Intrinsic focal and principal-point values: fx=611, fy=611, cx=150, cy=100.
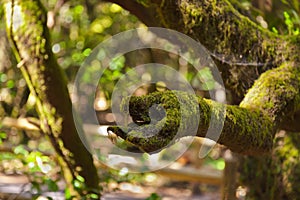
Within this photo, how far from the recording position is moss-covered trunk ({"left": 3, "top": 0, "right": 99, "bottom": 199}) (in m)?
3.40

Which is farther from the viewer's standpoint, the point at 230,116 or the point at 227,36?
the point at 227,36

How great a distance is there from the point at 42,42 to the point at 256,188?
6.36ft

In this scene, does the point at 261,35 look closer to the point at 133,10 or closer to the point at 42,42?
the point at 133,10

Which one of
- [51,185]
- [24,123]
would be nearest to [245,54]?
[51,185]

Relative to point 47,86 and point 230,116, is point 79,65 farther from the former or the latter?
point 230,116

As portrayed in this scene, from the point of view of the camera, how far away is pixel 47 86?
3518 millimetres

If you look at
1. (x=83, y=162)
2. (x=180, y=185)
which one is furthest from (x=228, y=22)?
(x=180, y=185)

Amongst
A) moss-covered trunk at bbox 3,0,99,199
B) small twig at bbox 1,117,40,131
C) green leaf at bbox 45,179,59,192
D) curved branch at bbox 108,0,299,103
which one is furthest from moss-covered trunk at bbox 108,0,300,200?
small twig at bbox 1,117,40,131

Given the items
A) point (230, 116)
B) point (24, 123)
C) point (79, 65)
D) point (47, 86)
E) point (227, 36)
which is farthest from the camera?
point (79, 65)

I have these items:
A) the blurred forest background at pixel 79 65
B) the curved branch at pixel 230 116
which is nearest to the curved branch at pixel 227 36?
the curved branch at pixel 230 116

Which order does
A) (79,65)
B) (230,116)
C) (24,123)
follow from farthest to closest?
(79,65) < (24,123) < (230,116)

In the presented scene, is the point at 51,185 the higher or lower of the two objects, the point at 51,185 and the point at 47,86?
the lower

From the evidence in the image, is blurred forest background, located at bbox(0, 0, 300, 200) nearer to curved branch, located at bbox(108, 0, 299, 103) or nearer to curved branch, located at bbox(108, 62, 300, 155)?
curved branch, located at bbox(108, 0, 299, 103)

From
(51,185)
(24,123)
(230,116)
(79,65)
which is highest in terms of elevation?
(230,116)
